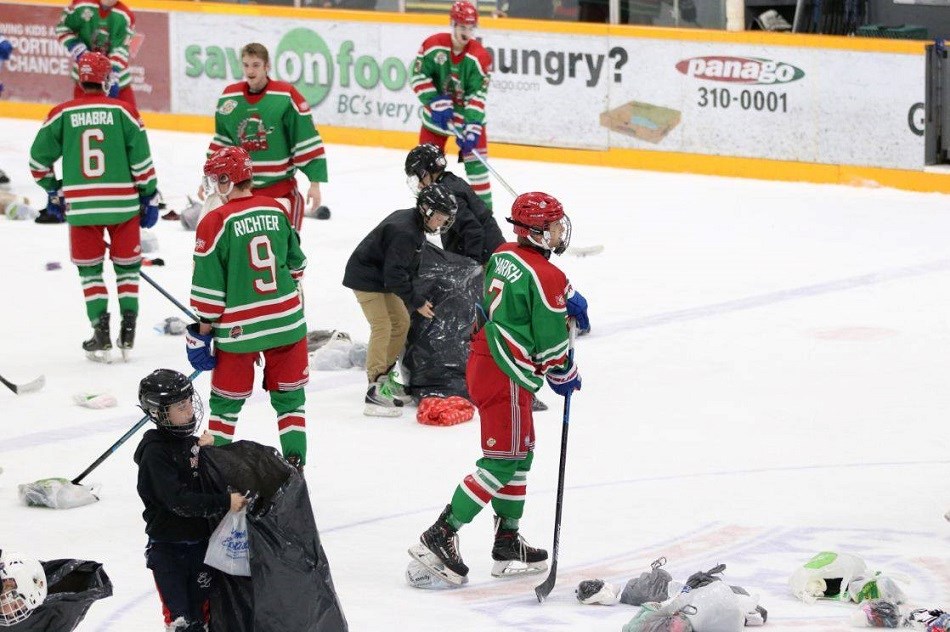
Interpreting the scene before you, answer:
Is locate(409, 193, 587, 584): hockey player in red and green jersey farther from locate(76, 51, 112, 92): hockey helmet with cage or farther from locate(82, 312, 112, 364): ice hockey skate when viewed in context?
locate(82, 312, 112, 364): ice hockey skate

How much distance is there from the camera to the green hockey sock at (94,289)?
30.4 ft

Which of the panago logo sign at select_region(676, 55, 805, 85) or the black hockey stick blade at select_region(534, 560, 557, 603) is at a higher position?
the panago logo sign at select_region(676, 55, 805, 85)

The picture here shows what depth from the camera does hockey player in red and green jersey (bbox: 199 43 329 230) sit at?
9.12m

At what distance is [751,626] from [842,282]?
5948 mm

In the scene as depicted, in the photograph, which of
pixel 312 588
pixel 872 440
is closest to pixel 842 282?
pixel 872 440

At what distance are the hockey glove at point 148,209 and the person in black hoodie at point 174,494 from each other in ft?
14.4

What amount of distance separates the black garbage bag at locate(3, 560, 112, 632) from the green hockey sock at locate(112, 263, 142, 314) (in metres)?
4.79

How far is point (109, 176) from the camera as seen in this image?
29.7 ft

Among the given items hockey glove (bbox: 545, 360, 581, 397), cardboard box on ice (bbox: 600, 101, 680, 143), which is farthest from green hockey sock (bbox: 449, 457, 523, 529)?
cardboard box on ice (bbox: 600, 101, 680, 143)

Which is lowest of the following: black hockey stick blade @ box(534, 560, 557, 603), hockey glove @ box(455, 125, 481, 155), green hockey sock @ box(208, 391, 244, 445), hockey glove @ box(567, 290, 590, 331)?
black hockey stick blade @ box(534, 560, 557, 603)

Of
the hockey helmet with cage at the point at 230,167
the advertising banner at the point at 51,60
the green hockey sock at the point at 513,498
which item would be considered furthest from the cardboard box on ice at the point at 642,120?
the green hockey sock at the point at 513,498

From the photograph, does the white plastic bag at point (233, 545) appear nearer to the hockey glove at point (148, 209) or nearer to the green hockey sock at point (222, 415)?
the green hockey sock at point (222, 415)

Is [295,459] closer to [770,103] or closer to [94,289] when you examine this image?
[94,289]

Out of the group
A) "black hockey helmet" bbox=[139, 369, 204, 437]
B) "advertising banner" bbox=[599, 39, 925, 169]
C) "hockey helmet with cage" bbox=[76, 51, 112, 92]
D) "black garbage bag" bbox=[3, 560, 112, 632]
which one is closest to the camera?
"black garbage bag" bbox=[3, 560, 112, 632]
